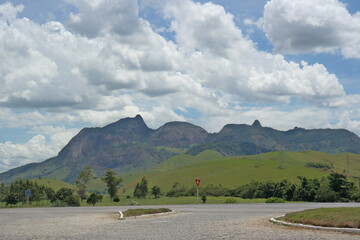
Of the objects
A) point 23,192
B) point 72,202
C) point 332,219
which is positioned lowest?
point 332,219

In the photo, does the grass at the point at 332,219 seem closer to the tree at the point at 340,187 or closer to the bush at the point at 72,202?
the bush at the point at 72,202

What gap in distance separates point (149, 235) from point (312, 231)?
28.4 ft

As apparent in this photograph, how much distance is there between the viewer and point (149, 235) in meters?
22.6

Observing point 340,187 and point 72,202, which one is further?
point 340,187

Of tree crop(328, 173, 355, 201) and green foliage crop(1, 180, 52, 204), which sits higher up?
green foliage crop(1, 180, 52, 204)

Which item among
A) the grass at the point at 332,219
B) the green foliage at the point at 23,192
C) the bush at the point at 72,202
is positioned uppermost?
the green foliage at the point at 23,192

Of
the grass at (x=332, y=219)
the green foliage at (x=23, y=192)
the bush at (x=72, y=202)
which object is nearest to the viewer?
the grass at (x=332, y=219)

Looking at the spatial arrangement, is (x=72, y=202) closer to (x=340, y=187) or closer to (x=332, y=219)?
(x=340, y=187)

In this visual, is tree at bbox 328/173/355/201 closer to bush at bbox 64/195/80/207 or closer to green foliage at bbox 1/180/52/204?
bush at bbox 64/195/80/207

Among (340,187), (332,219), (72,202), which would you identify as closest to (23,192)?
(72,202)

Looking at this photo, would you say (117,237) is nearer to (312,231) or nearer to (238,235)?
(238,235)

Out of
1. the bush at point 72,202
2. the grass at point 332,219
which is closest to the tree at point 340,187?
the bush at point 72,202

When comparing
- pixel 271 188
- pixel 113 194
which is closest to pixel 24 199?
pixel 113 194

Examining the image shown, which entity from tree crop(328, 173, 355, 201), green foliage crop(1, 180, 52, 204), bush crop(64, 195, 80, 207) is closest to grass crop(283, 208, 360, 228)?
bush crop(64, 195, 80, 207)
